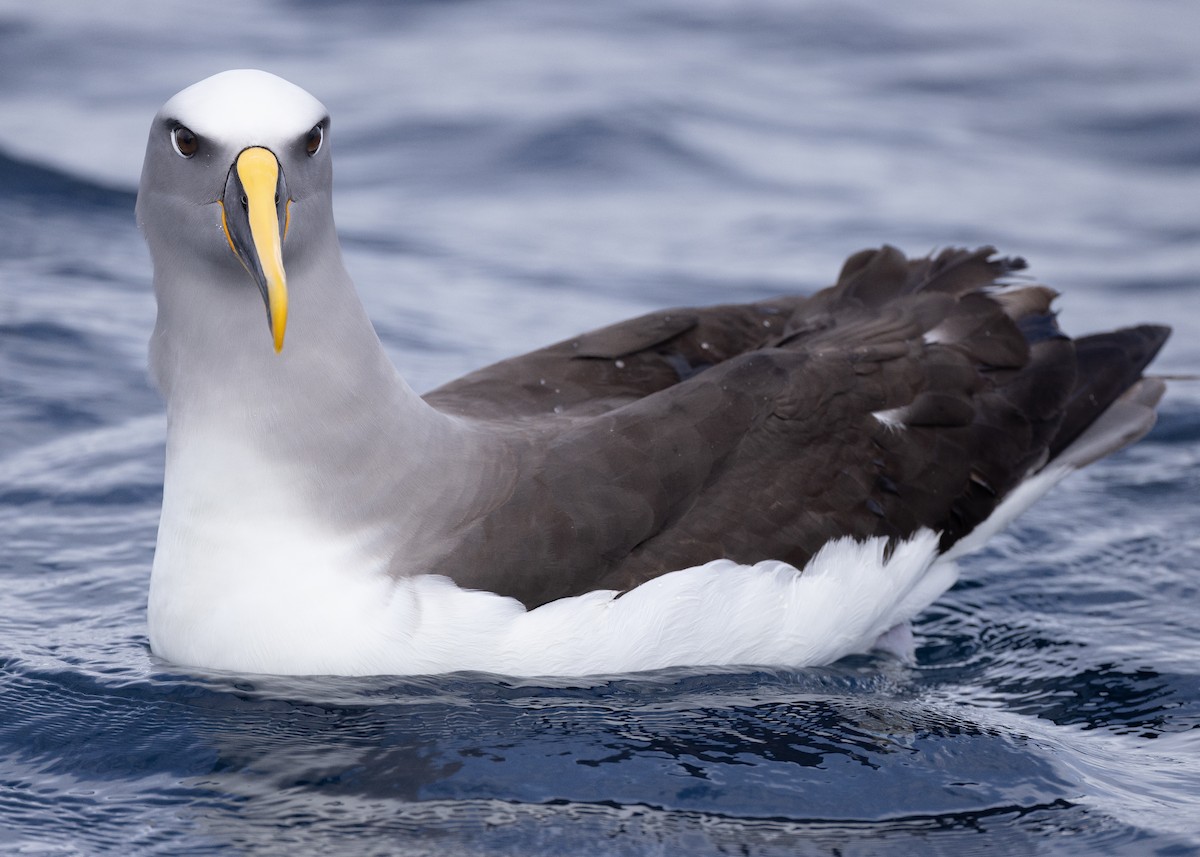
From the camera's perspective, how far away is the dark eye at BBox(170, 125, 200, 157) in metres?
5.26

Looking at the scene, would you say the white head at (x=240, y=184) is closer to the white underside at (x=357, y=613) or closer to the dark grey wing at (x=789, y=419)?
the white underside at (x=357, y=613)

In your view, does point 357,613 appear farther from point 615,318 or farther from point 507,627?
point 615,318

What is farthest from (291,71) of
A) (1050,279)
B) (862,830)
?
(862,830)

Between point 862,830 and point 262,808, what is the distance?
5.81 ft

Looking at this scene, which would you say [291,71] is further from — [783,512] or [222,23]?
[783,512]

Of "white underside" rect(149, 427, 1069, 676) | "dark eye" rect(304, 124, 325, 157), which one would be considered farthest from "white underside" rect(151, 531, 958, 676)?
"dark eye" rect(304, 124, 325, 157)

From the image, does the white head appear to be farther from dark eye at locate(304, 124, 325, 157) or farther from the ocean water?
the ocean water

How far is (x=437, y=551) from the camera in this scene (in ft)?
18.4

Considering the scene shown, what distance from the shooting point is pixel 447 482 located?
577 cm

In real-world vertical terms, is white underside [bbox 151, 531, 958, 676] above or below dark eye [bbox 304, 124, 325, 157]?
below

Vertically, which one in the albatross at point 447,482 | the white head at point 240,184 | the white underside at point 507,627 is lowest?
the white underside at point 507,627

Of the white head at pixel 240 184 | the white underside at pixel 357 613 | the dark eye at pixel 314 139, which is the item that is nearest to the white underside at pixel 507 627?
the white underside at pixel 357 613

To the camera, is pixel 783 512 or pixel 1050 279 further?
pixel 1050 279

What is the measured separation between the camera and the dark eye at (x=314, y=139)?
5316 millimetres
